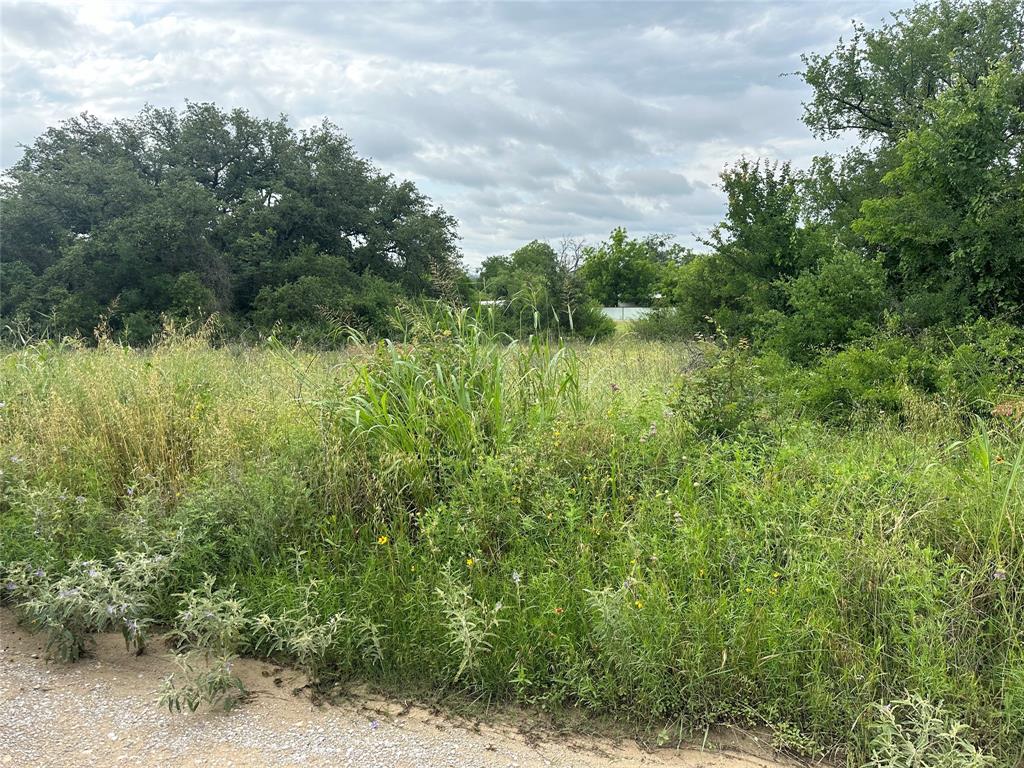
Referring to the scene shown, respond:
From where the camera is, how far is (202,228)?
68.1 feet

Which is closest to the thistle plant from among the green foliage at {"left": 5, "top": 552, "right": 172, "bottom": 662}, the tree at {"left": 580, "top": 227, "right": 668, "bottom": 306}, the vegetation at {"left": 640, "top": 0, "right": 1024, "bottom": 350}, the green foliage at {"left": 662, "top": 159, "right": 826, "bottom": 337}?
the green foliage at {"left": 5, "top": 552, "right": 172, "bottom": 662}

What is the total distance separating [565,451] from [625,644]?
1.36 metres

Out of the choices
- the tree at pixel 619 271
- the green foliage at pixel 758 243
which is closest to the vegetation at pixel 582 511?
the green foliage at pixel 758 243

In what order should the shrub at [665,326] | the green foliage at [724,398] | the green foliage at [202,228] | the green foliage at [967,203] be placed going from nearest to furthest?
the green foliage at [724,398] → the green foliage at [967,203] → the shrub at [665,326] → the green foliage at [202,228]

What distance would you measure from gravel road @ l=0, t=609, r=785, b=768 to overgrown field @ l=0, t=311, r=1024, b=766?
157 millimetres

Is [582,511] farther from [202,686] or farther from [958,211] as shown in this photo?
[958,211]

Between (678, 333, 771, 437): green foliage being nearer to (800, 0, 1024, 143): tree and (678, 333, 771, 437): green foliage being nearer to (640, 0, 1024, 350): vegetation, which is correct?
(640, 0, 1024, 350): vegetation

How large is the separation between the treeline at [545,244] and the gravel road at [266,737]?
10.0 ft

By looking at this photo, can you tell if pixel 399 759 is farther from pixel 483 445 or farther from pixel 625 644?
pixel 483 445

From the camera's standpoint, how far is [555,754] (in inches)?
94.8

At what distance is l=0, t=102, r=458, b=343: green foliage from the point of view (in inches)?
742

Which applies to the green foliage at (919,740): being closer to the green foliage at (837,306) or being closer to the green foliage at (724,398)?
the green foliage at (724,398)

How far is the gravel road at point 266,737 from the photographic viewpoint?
7.68 ft

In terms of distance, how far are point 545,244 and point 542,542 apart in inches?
587
